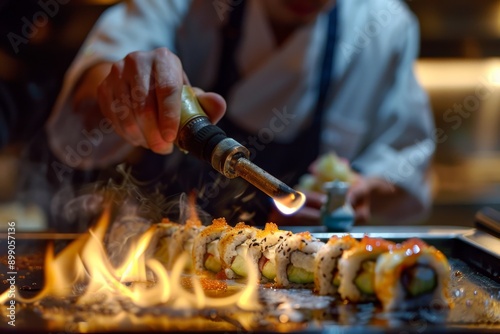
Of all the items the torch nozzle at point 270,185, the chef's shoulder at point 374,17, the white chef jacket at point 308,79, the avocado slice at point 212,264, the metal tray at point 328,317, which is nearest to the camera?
the metal tray at point 328,317

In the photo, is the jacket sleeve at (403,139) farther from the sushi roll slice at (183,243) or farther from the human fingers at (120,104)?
the human fingers at (120,104)

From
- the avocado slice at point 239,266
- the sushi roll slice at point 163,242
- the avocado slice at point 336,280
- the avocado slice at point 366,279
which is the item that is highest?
the avocado slice at point 366,279

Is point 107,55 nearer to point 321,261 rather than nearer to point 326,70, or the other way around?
point 326,70

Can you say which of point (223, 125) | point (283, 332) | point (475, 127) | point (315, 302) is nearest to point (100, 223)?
point (315, 302)

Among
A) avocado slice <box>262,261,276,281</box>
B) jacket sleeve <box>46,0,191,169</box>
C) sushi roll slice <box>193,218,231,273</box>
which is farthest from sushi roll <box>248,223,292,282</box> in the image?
jacket sleeve <box>46,0,191,169</box>

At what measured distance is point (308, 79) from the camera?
3730mm

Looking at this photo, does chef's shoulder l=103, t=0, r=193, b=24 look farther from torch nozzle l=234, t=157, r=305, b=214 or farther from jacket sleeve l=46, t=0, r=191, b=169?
torch nozzle l=234, t=157, r=305, b=214

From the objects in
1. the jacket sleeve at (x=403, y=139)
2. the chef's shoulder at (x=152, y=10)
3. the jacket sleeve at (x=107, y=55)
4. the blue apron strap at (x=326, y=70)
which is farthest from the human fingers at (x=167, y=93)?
the jacket sleeve at (x=403, y=139)

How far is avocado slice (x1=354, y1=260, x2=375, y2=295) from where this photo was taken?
1.64 m

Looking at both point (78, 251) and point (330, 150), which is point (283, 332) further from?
point (330, 150)

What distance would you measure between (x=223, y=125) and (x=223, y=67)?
1.05 feet

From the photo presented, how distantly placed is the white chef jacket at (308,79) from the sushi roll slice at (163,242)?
1.24 metres

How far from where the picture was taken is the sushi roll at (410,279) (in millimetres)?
1545

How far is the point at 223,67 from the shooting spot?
3.64 metres
